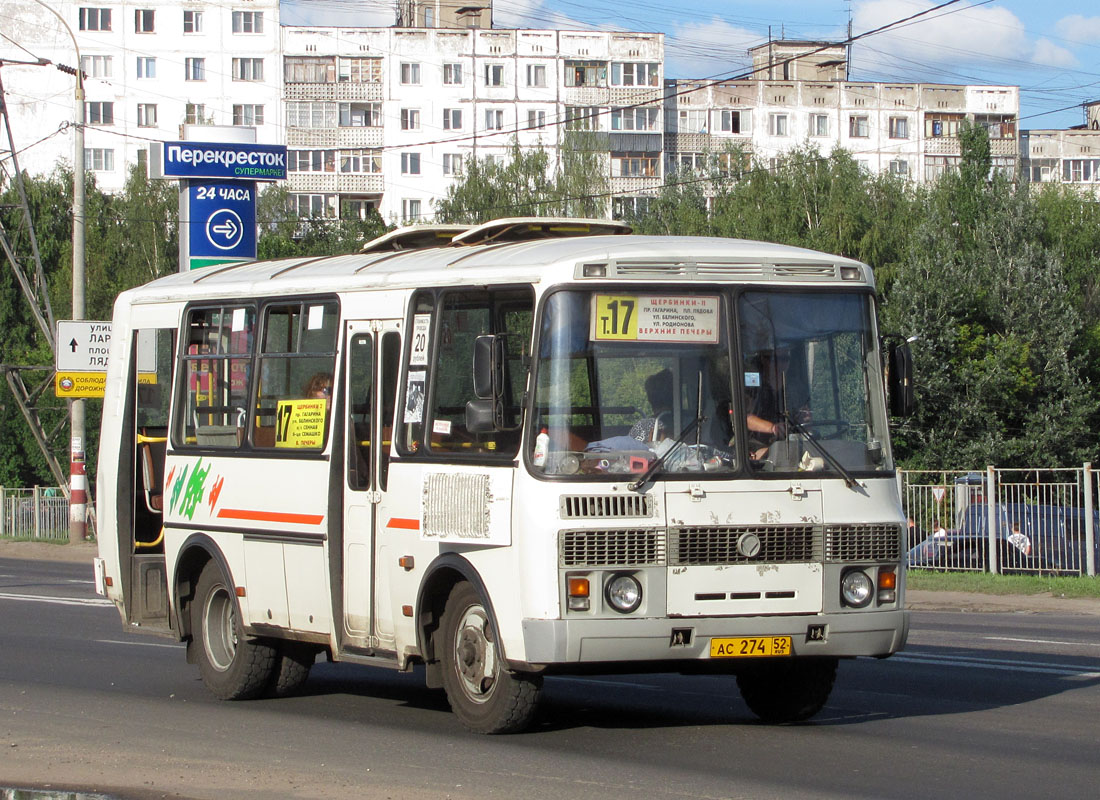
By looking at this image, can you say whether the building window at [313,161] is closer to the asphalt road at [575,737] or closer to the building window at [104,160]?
the building window at [104,160]

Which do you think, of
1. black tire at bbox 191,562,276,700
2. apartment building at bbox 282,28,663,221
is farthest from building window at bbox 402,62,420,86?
black tire at bbox 191,562,276,700

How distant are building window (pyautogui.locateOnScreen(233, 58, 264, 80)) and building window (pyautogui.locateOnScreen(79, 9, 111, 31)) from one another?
691 cm

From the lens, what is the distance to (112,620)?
60.7ft

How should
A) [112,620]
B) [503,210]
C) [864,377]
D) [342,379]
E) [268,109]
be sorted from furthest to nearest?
[268,109] < [503,210] < [112,620] < [342,379] < [864,377]

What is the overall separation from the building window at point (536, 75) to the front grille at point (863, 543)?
8754 cm

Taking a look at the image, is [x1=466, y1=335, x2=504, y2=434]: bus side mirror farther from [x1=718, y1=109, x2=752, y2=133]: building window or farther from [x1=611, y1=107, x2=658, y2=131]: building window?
[x1=718, y1=109, x2=752, y2=133]: building window

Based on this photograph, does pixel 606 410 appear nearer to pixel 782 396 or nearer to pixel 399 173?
pixel 782 396

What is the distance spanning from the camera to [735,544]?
30.2 feet

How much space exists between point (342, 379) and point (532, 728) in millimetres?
2570

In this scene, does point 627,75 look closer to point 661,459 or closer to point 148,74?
point 148,74

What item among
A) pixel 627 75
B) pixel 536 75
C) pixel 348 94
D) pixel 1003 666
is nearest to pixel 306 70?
pixel 348 94

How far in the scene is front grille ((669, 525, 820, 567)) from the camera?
911 cm

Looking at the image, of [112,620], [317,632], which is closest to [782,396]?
[317,632]

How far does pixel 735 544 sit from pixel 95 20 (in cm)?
8919
